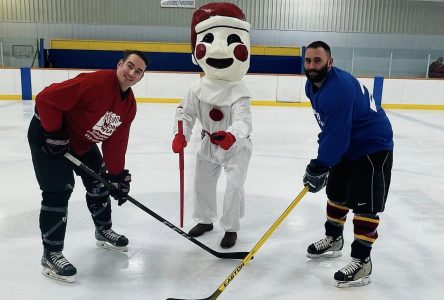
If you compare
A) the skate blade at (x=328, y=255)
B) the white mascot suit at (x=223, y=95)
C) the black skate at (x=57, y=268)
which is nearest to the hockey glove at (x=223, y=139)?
the white mascot suit at (x=223, y=95)

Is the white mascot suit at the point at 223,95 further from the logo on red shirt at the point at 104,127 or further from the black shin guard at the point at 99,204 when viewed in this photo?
the black shin guard at the point at 99,204

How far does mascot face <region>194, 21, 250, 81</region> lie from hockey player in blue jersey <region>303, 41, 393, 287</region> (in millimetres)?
456

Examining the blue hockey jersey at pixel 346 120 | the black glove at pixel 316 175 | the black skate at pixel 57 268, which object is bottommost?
the black skate at pixel 57 268

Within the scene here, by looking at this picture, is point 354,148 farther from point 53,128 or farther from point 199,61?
point 53,128

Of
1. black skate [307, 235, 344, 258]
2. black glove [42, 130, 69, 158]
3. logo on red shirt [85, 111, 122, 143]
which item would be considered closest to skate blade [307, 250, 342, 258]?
black skate [307, 235, 344, 258]

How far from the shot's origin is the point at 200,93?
7.54 ft

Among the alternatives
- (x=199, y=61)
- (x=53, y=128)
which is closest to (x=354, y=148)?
(x=199, y=61)

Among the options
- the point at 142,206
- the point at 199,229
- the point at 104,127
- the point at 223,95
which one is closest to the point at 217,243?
the point at 199,229

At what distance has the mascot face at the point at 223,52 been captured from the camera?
7.46 ft

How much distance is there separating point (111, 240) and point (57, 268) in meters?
0.38

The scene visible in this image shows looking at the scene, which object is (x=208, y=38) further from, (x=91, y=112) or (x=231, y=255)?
(x=231, y=255)

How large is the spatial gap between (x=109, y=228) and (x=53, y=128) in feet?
2.43

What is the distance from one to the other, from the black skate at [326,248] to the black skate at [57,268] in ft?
3.83

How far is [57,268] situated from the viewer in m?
1.95
